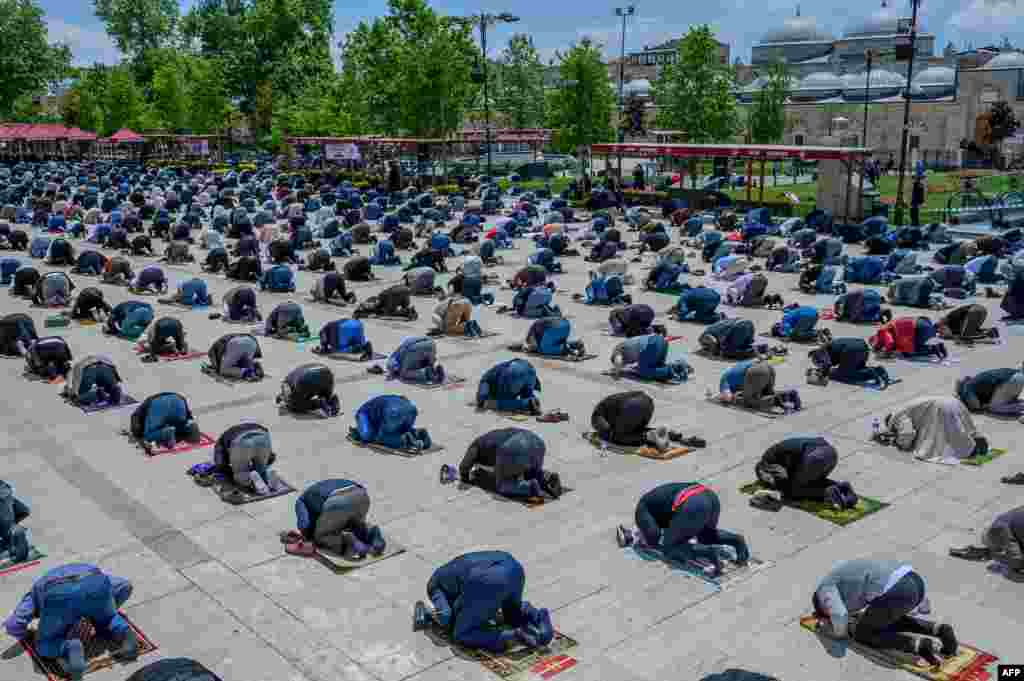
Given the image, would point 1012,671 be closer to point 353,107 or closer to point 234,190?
point 234,190

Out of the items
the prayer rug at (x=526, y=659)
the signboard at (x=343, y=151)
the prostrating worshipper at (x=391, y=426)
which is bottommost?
the prayer rug at (x=526, y=659)

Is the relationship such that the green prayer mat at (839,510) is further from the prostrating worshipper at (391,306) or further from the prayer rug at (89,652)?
the prostrating worshipper at (391,306)

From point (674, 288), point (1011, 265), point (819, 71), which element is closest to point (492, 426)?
point (674, 288)

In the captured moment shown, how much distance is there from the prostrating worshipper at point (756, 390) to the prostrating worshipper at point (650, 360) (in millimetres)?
1877

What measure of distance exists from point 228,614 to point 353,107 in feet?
280

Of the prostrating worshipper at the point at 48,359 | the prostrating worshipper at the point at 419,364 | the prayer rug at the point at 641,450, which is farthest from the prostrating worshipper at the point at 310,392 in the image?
the prostrating worshipper at the point at 48,359

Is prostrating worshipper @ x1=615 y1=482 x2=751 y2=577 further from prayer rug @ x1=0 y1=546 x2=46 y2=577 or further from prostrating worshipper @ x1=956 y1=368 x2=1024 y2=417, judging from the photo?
prostrating worshipper @ x1=956 y1=368 x2=1024 y2=417

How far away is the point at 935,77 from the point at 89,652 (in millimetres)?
113370

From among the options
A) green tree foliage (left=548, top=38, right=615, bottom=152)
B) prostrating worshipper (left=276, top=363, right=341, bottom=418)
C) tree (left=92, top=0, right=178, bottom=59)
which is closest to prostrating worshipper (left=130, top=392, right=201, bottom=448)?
prostrating worshipper (left=276, top=363, right=341, bottom=418)

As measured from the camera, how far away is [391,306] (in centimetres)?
2764

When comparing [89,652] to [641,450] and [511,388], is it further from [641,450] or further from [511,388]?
[511,388]

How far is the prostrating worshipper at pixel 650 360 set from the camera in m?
21.2

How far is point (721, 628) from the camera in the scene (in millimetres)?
11102

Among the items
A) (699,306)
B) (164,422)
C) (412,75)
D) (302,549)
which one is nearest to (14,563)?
(302,549)
